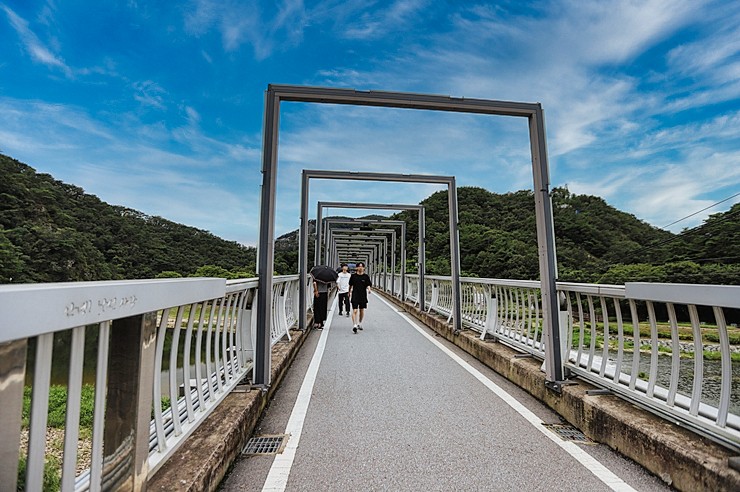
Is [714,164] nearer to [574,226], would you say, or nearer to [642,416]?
[574,226]

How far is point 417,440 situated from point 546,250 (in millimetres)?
2489

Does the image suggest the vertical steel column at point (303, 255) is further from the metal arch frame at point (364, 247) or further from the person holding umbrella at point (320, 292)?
A: the metal arch frame at point (364, 247)

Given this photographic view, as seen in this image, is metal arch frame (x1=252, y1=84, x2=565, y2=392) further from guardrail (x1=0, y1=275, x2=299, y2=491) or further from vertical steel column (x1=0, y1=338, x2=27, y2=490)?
vertical steel column (x1=0, y1=338, x2=27, y2=490)

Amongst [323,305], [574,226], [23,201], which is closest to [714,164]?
[574,226]

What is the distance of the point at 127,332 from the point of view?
1724mm

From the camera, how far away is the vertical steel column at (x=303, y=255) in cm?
861

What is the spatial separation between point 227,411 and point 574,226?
32.1 meters

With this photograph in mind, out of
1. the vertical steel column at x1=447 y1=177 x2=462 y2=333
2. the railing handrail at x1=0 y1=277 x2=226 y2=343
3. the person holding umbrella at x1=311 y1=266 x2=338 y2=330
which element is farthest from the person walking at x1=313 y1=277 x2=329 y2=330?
the railing handrail at x1=0 y1=277 x2=226 y2=343

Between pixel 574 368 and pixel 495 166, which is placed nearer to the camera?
pixel 574 368

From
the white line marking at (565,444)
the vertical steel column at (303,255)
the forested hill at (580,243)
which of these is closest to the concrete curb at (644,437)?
the white line marking at (565,444)

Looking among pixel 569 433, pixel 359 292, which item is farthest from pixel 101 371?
pixel 359 292

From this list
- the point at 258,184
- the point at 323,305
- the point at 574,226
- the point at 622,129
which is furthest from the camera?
the point at 622,129

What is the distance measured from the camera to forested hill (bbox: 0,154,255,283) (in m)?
17.0

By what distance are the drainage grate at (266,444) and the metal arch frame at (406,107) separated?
2.83 ft
